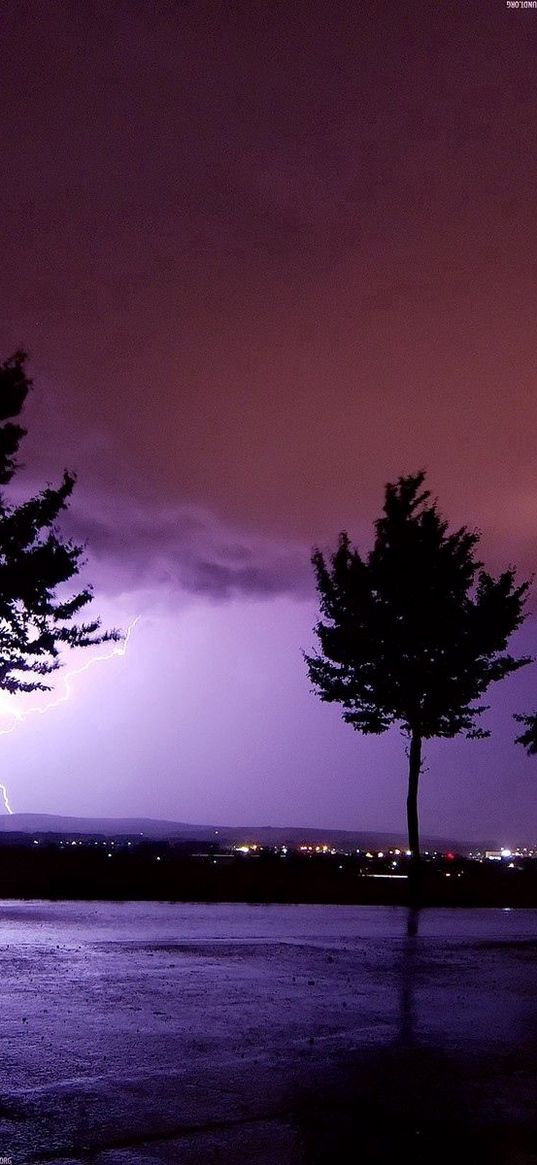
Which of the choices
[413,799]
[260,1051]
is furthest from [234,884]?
[260,1051]

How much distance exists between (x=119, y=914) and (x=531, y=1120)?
11.7 meters

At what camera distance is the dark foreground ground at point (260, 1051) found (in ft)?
16.7

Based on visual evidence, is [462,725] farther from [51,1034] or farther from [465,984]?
[51,1034]

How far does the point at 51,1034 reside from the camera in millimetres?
7133

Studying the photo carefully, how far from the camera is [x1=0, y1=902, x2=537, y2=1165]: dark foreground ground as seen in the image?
16.7 ft

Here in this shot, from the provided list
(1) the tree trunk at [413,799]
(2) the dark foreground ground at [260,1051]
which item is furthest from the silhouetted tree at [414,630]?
(2) the dark foreground ground at [260,1051]

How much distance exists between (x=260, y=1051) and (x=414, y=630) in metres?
20.4

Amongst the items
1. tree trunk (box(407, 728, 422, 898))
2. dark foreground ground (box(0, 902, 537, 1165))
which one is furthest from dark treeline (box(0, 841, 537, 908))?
dark foreground ground (box(0, 902, 537, 1165))

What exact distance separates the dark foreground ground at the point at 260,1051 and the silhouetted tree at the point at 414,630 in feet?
44.5

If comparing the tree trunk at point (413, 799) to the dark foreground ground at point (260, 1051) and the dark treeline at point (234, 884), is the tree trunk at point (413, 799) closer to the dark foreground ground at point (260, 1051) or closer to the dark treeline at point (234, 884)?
the dark treeline at point (234, 884)

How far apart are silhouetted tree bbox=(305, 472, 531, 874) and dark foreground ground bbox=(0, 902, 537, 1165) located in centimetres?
1356

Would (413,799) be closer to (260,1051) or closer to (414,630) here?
(414,630)

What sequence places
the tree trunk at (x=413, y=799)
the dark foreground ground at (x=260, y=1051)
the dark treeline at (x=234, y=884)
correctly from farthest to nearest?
1. the tree trunk at (x=413, y=799)
2. the dark treeline at (x=234, y=884)
3. the dark foreground ground at (x=260, y=1051)

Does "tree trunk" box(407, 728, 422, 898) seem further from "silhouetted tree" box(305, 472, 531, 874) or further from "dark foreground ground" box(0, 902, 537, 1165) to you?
"dark foreground ground" box(0, 902, 537, 1165)
